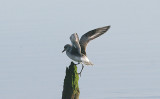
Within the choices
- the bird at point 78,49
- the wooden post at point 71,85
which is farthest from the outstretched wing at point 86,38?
the wooden post at point 71,85

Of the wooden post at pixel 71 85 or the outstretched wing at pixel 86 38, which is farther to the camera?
the outstretched wing at pixel 86 38

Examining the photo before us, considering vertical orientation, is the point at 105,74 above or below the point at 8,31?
below

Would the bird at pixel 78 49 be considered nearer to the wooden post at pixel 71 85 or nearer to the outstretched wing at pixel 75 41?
the outstretched wing at pixel 75 41

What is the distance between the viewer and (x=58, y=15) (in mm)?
31344

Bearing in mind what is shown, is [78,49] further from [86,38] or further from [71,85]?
[71,85]

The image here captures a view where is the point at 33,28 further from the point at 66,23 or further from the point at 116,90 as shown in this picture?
the point at 116,90

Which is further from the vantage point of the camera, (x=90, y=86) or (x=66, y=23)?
(x=66, y=23)

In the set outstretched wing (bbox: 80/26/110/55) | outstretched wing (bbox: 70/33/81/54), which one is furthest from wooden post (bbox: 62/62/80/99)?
outstretched wing (bbox: 80/26/110/55)

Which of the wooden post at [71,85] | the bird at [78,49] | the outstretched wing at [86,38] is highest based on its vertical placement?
the outstretched wing at [86,38]

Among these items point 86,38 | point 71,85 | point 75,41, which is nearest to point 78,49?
point 75,41

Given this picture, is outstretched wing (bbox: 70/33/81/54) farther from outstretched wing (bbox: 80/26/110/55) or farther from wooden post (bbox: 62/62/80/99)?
→ wooden post (bbox: 62/62/80/99)

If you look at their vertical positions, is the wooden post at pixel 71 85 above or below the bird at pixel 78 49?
below

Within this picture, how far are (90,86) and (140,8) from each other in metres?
14.5

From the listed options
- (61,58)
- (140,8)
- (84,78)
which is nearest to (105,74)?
(84,78)
